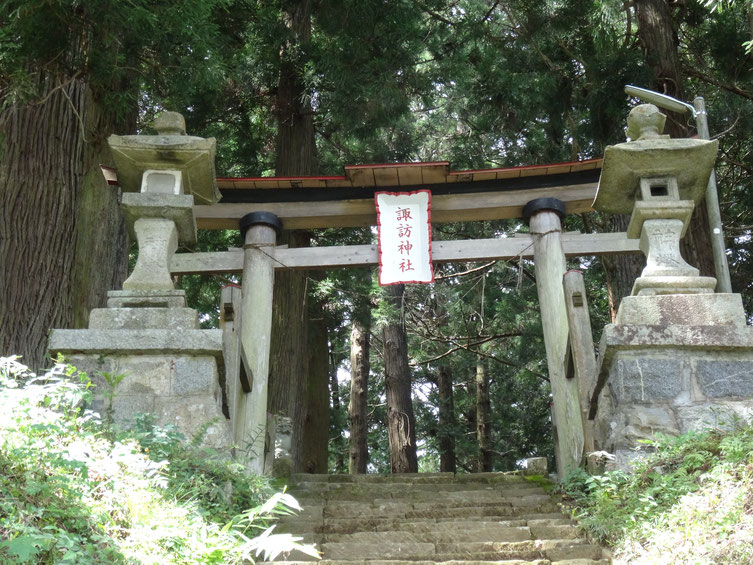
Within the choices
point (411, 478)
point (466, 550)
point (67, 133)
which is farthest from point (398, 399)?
point (466, 550)

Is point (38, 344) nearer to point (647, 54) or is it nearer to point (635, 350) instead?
point (635, 350)

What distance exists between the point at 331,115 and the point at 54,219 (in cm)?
379

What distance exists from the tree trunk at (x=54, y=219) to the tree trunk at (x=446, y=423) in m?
9.61

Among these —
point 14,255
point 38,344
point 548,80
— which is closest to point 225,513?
point 38,344

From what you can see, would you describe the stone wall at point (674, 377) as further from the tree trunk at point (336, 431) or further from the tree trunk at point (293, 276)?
the tree trunk at point (336, 431)

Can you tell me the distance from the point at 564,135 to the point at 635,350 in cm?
728

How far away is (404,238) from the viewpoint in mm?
7945

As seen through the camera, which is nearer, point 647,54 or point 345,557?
point 345,557

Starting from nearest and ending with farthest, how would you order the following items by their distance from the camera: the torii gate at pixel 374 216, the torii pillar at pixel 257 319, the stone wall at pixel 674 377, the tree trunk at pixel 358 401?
the stone wall at pixel 674 377
the torii pillar at pixel 257 319
the torii gate at pixel 374 216
the tree trunk at pixel 358 401

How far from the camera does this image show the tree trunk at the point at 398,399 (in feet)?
47.0

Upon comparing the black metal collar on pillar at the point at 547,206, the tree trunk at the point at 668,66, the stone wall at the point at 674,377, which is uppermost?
the tree trunk at the point at 668,66

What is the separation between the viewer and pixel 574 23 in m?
10.7

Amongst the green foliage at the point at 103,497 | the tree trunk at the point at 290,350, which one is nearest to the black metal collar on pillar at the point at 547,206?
the tree trunk at the point at 290,350

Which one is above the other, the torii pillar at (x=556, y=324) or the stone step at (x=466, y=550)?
the torii pillar at (x=556, y=324)
